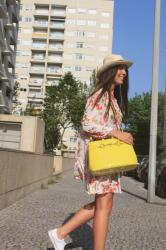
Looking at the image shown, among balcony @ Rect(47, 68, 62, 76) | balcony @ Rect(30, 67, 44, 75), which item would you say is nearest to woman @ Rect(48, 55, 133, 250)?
balcony @ Rect(47, 68, 62, 76)

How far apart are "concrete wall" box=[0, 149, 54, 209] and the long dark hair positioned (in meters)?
3.32

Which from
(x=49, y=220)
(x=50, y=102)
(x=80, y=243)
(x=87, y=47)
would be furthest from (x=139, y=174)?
(x=87, y=47)

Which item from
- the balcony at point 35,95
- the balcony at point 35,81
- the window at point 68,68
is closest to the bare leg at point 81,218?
the balcony at point 35,95

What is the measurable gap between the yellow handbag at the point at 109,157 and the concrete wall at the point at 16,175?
355 cm

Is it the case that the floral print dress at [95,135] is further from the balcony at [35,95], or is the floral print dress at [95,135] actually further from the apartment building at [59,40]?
the apartment building at [59,40]

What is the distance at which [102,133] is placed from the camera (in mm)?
4176

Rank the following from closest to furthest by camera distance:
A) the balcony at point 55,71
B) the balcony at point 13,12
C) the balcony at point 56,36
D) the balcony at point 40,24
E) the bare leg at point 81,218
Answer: the bare leg at point 81,218 → the balcony at point 13,12 → the balcony at point 55,71 → the balcony at point 56,36 → the balcony at point 40,24

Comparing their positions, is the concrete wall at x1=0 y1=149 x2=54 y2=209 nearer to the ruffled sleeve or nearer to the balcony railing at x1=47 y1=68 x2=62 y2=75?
the ruffled sleeve

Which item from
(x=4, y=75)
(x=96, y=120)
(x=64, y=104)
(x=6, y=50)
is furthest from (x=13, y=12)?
(x=96, y=120)

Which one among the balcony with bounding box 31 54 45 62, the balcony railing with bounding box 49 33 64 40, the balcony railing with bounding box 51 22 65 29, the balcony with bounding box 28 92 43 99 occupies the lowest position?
the balcony with bounding box 28 92 43 99

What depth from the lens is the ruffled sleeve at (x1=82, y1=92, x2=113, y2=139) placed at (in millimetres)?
4180

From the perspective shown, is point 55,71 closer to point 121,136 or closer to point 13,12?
point 13,12

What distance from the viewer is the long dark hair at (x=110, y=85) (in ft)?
14.3

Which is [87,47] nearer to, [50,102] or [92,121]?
[50,102]
